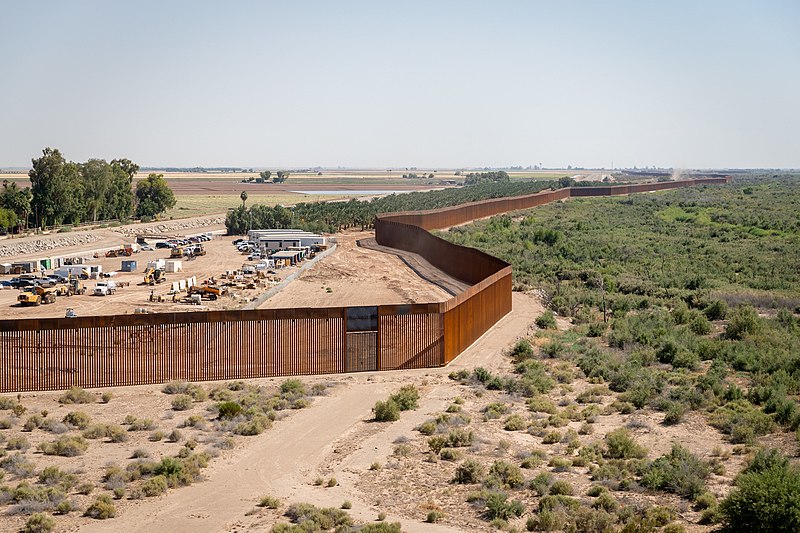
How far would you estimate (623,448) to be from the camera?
1967 cm

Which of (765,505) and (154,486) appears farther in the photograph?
(154,486)

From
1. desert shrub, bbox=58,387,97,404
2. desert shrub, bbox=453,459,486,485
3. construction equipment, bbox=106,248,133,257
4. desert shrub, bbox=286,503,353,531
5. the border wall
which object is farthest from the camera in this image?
construction equipment, bbox=106,248,133,257

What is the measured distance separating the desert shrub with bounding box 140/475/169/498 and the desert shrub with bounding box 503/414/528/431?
832cm

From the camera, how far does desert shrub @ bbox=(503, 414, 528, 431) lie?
22.1m

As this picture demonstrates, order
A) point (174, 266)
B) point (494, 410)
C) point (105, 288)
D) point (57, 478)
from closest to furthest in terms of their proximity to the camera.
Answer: point (57, 478), point (494, 410), point (105, 288), point (174, 266)

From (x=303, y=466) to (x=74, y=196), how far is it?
317 feet

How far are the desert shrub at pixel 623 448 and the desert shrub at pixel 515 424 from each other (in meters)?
2.59

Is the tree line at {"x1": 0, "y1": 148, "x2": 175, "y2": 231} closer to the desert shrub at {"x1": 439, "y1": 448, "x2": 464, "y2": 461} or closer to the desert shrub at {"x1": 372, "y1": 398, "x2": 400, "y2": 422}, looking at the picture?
the desert shrub at {"x1": 372, "y1": 398, "x2": 400, "y2": 422}

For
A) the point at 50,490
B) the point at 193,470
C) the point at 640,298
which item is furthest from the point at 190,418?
the point at 640,298

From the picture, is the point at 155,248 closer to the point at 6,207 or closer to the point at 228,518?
the point at 6,207

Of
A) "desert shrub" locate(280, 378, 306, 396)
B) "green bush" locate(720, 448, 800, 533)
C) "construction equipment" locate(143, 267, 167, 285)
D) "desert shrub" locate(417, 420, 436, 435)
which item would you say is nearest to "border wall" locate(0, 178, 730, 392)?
"desert shrub" locate(280, 378, 306, 396)

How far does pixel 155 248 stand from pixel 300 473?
71260 millimetres

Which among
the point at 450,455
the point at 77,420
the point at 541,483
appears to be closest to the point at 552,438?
the point at 450,455

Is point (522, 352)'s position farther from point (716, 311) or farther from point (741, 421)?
point (741, 421)
